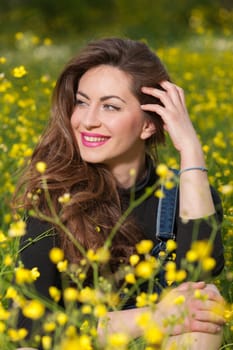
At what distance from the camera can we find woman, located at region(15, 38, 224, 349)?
2.80m

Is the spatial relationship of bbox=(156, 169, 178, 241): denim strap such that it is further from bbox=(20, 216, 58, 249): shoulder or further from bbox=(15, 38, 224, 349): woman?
bbox=(20, 216, 58, 249): shoulder

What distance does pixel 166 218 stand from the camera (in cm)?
294

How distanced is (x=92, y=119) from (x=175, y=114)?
306mm

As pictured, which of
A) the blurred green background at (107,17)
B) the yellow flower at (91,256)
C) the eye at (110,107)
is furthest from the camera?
the blurred green background at (107,17)

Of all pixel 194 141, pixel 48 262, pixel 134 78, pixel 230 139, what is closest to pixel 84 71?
pixel 134 78

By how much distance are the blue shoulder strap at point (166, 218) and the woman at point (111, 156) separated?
0.06 m

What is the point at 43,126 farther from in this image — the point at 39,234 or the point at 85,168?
the point at 39,234

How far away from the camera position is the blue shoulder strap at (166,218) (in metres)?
2.91

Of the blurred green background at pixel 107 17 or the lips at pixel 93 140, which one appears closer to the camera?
the lips at pixel 93 140

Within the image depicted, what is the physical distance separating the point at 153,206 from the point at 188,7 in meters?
19.6

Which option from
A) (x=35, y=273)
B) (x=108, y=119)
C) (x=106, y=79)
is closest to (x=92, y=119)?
(x=108, y=119)

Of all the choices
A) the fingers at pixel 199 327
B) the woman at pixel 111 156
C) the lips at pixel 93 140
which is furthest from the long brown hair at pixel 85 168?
the fingers at pixel 199 327

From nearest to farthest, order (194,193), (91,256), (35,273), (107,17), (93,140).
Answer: (91,256), (35,273), (194,193), (93,140), (107,17)

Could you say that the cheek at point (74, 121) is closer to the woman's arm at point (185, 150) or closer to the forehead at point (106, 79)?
the forehead at point (106, 79)
